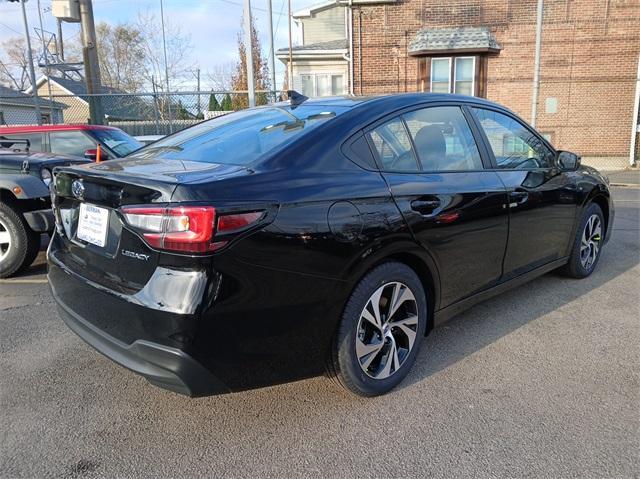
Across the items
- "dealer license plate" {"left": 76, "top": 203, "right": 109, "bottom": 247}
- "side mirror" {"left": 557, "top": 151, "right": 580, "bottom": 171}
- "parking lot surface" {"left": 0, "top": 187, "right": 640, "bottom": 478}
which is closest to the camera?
"parking lot surface" {"left": 0, "top": 187, "right": 640, "bottom": 478}

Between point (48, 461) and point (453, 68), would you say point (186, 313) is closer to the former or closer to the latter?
point (48, 461)

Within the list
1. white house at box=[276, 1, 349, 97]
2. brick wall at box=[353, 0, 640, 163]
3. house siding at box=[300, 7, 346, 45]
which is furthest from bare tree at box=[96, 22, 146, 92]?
brick wall at box=[353, 0, 640, 163]

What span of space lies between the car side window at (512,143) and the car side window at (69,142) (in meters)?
5.76

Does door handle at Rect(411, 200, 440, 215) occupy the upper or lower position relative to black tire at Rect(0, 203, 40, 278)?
upper

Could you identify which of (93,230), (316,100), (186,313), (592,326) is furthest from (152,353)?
(592,326)

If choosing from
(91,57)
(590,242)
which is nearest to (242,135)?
(590,242)

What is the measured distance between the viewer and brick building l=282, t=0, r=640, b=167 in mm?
14406

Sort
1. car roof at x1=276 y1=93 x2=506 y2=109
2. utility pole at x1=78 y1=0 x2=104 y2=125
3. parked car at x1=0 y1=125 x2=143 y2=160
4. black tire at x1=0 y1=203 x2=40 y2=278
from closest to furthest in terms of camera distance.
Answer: car roof at x1=276 y1=93 x2=506 y2=109, black tire at x1=0 y1=203 x2=40 y2=278, parked car at x1=0 y1=125 x2=143 y2=160, utility pole at x1=78 y1=0 x2=104 y2=125

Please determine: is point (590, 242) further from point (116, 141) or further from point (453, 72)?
point (453, 72)

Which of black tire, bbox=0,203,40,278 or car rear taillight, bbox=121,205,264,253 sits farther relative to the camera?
black tire, bbox=0,203,40,278

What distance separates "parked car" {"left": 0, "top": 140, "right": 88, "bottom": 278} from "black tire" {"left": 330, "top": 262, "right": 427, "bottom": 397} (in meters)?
3.36

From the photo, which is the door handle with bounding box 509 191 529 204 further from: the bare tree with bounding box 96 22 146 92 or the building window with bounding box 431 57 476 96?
the bare tree with bounding box 96 22 146 92

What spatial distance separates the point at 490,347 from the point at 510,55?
13.9 meters

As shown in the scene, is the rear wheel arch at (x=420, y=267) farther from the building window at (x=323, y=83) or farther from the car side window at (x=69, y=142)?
the building window at (x=323, y=83)
